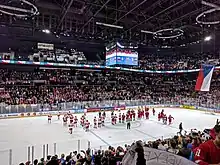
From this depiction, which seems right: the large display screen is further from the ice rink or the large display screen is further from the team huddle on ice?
the ice rink

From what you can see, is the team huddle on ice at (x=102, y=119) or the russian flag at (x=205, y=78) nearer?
the russian flag at (x=205, y=78)

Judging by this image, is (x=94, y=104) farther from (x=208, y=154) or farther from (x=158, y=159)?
(x=208, y=154)

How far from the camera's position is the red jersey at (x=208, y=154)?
1803 mm

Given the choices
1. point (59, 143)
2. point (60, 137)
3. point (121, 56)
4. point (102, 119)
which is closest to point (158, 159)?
point (59, 143)

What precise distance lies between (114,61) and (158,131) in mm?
8159

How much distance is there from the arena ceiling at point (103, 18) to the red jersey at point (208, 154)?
1358cm

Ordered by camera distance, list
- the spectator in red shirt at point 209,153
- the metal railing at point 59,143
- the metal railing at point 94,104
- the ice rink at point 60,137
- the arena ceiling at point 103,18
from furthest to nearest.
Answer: the metal railing at point 94,104, the arena ceiling at point 103,18, the ice rink at point 60,137, the metal railing at point 59,143, the spectator in red shirt at point 209,153

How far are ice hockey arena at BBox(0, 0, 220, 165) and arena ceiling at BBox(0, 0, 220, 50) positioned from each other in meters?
0.11

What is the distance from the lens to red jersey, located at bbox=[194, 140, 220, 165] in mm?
1803

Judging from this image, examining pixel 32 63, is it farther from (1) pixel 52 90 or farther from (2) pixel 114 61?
(2) pixel 114 61

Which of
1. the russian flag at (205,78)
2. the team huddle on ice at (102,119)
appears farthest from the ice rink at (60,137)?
the russian flag at (205,78)

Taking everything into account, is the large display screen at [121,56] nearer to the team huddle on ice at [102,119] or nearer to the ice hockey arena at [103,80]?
the ice hockey arena at [103,80]

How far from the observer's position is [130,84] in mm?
31172

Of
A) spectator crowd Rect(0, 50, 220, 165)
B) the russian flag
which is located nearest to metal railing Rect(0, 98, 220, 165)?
spectator crowd Rect(0, 50, 220, 165)
